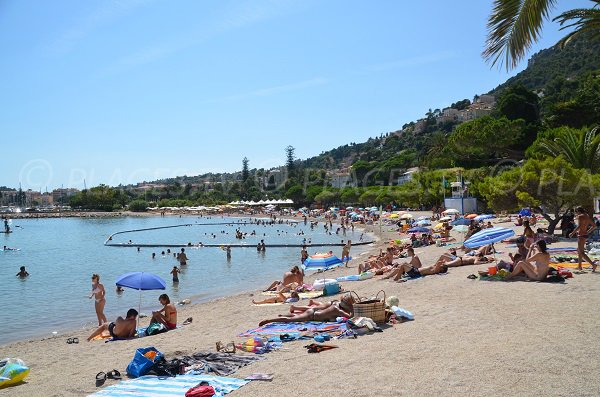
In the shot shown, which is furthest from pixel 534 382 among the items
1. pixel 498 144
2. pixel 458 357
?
pixel 498 144

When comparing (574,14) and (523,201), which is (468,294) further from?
(523,201)

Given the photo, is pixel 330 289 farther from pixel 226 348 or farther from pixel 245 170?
pixel 245 170

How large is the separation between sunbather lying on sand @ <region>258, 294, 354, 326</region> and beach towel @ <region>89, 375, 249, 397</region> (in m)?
3.29

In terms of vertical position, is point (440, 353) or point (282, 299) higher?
point (440, 353)

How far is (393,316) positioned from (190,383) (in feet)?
12.7

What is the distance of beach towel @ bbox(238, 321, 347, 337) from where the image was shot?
8.20 metres

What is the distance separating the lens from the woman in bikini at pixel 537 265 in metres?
10.1

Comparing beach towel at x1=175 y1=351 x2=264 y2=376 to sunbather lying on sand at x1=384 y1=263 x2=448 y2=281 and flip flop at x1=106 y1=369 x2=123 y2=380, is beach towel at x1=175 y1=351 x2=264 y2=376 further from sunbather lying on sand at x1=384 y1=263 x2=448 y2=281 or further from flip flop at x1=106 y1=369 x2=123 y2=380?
sunbather lying on sand at x1=384 y1=263 x2=448 y2=281

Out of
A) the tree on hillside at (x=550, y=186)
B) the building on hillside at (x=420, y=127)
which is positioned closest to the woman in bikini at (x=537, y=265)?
the tree on hillside at (x=550, y=186)

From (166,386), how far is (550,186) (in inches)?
593

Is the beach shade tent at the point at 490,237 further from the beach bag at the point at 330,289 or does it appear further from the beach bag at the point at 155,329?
the beach bag at the point at 155,329

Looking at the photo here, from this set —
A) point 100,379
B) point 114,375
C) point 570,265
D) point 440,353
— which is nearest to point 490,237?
point 570,265

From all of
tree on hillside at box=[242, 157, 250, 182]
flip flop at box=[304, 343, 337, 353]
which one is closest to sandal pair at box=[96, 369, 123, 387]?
flip flop at box=[304, 343, 337, 353]

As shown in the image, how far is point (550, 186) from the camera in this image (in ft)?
55.8
